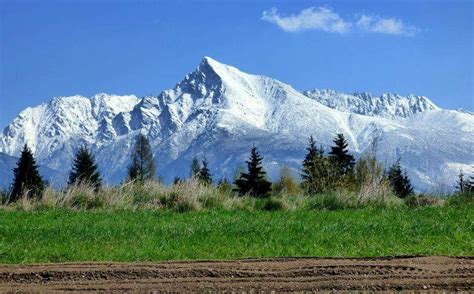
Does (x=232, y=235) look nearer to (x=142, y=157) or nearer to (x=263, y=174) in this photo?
(x=263, y=174)

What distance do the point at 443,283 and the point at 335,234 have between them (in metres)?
4.09

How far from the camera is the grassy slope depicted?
32.8 feet

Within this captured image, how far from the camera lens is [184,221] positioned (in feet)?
47.7

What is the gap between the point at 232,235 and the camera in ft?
→ 38.9

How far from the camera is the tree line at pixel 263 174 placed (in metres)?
22.7

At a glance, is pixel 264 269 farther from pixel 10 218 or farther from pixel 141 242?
pixel 10 218

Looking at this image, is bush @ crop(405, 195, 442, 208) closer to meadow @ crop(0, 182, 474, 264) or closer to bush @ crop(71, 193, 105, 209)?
meadow @ crop(0, 182, 474, 264)

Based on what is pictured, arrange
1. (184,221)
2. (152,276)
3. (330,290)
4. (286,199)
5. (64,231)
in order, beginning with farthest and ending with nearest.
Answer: (286,199)
(184,221)
(64,231)
(152,276)
(330,290)

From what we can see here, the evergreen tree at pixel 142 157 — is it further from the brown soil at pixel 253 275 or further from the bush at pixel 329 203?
the brown soil at pixel 253 275

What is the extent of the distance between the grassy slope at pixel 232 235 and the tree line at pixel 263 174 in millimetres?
5663

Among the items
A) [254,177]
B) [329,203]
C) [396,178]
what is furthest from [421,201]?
[254,177]

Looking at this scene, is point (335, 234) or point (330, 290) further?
point (335, 234)

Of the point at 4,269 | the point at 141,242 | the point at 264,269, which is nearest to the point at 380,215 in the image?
the point at 141,242

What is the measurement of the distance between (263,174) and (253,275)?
5491cm
